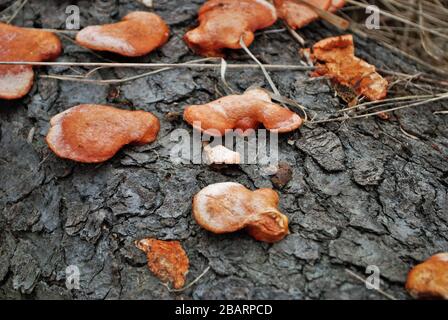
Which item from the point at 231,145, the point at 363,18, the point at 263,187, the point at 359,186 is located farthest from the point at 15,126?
the point at 363,18

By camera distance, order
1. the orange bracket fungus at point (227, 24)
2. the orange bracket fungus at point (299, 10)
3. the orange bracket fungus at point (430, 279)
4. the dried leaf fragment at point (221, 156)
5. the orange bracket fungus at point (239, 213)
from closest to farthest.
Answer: the orange bracket fungus at point (430, 279) < the orange bracket fungus at point (239, 213) < the dried leaf fragment at point (221, 156) < the orange bracket fungus at point (227, 24) < the orange bracket fungus at point (299, 10)

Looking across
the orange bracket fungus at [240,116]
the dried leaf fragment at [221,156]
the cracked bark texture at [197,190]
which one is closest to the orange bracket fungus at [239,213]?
the cracked bark texture at [197,190]

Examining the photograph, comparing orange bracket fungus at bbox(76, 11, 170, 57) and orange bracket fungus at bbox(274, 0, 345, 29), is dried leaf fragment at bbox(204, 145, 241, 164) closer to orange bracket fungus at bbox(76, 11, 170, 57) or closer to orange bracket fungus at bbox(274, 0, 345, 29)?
orange bracket fungus at bbox(76, 11, 170, 57)

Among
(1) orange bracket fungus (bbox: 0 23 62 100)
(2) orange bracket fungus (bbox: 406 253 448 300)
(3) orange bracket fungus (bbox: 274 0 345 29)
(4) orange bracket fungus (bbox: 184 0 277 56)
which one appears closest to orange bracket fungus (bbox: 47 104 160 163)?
(1) orange bracket fungus (bbox: 0 23 62 100)

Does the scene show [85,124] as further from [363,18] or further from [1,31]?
[363,18]

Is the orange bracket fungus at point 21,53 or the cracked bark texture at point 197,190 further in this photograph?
the orange bracket fungus at point 21,53

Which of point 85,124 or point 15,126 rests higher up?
point 85,124

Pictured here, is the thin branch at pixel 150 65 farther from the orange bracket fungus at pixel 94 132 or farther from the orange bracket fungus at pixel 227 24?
the orange bracket fungus at pixel 94 132
